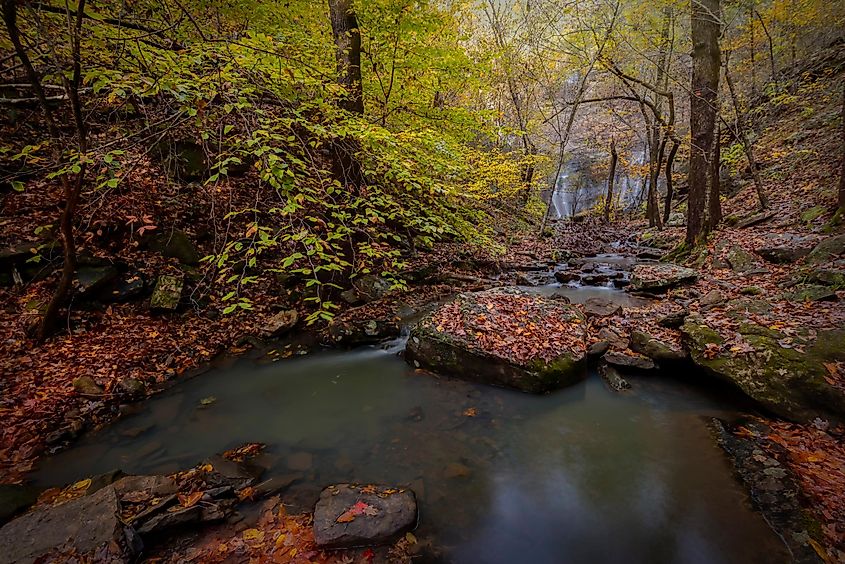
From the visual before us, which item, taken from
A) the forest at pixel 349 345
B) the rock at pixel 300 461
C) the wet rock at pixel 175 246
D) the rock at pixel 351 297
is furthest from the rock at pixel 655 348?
the wet rock at pixel 175 246

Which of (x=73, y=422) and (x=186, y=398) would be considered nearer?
(x=73, y=422)

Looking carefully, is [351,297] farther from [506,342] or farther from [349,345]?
[506,342]

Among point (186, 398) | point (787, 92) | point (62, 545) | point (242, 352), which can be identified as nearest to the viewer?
point (62, 545)

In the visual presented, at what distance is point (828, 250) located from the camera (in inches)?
230

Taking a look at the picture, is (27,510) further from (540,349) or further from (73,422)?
(540,349)

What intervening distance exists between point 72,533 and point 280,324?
181 inches

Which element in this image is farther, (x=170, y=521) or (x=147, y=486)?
(x=147, y=486)

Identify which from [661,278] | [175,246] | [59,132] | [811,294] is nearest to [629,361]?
[811,294]

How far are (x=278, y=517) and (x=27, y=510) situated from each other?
7.54 ft

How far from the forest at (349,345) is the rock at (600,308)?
0.15 metres

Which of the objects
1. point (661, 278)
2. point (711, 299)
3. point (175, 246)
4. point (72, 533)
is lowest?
point (72, 533)

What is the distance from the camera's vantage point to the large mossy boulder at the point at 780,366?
12.7ft

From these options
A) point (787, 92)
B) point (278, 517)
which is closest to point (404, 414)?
point (278, 517)

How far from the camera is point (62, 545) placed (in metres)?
2.68
